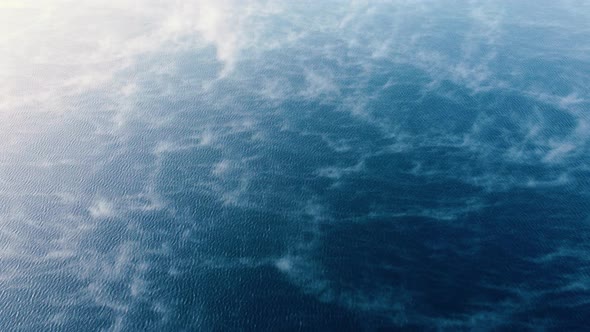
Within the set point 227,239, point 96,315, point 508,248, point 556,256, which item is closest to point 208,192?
point 227,239

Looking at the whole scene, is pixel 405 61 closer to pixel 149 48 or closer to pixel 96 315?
pixel 149 48

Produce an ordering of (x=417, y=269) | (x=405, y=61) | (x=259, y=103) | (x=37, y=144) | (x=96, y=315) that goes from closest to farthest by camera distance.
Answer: (x=96, y=315) < (x=417, y=269) < (x=37, y=144) < (x=259, y=103) < (x=405, y=61)

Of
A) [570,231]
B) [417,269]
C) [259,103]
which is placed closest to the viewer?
[417,269]

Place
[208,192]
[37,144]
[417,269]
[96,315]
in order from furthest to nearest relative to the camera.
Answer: [37,144] → [208,192] → [417,269] → [96,315]

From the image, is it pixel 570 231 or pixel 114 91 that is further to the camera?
pixel 114 91

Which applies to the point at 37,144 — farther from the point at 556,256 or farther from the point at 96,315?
the point at 556,256

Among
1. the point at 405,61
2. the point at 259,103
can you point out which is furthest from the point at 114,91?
the point at 405,61
